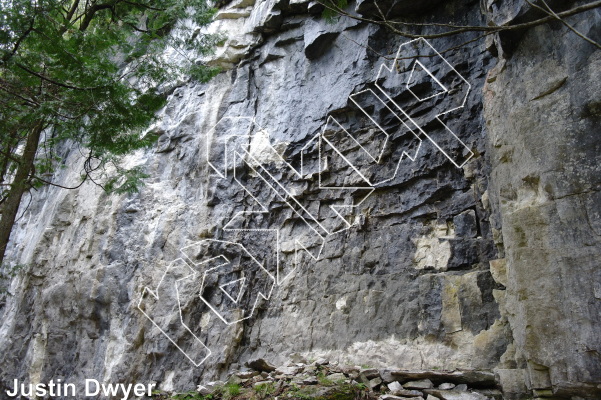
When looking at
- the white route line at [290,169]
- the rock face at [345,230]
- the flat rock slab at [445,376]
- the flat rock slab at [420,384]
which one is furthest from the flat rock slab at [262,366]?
the flat rock slab at [420,384]

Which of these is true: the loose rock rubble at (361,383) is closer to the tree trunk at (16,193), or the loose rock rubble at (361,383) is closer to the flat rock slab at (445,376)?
the flat rock slab at (445,376)

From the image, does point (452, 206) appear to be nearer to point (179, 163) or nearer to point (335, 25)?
point (335, 25)

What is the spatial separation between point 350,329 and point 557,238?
2.78 meters

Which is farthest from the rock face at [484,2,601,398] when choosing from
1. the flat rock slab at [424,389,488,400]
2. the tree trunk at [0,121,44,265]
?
the tree trunk at [0,121,44,265]

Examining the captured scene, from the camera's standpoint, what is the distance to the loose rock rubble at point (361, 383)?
434cm

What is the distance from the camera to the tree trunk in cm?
569

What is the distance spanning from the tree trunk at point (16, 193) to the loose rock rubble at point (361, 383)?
3147mm

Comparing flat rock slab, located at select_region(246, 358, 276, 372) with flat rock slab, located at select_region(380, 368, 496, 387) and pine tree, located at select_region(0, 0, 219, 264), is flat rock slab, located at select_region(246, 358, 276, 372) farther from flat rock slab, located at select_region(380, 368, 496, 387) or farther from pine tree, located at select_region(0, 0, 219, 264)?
pine tree, located at select_region(0, 0, 219, 264)

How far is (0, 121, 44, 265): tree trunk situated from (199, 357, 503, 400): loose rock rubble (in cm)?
315

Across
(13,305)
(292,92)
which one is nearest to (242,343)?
(292,92)

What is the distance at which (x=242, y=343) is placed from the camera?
22.4 feet

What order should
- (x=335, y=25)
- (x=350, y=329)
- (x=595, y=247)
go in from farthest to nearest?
(x=335, y=25)
(x=350, y=329)
(x=595, y=247)

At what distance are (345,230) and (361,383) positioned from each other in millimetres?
2181

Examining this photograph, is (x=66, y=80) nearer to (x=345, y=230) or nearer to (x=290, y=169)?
(x=290, y=169)
